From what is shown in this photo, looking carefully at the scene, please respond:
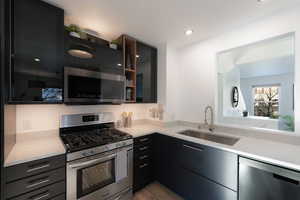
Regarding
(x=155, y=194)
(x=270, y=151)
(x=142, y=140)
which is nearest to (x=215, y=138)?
(x=270, y=151)

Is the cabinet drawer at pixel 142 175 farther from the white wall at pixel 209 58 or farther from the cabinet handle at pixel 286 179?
the cabinet handle at pixel 286 179

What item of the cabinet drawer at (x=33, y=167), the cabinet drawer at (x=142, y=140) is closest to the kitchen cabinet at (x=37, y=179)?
the cabinet drawer at (x=33, y=167)

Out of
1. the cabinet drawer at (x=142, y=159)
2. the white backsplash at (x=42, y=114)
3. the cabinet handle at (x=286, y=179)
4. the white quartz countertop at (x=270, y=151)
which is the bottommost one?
the cabinet drawer at (x=142, y=159)

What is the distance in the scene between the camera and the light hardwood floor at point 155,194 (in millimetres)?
1838

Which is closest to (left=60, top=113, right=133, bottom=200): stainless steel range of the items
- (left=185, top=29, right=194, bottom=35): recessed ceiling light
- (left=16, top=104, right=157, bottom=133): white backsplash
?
(left=16, top=104, right=157, bottom=133): white backsplash

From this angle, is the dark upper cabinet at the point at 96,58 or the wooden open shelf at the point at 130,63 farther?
the wooden open shelf at the point at 130,63

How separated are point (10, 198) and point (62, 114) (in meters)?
0.97

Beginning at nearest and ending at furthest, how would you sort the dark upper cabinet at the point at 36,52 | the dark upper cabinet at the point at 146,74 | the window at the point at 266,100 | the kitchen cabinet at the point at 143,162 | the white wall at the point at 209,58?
the dark upper cabinet at the point at 36,52
the white wall at the point at 209,58
the kitchen cabinet at the point at 143,162
the dark upper cabinet at the point at 146,74
the window at the point at 266,100

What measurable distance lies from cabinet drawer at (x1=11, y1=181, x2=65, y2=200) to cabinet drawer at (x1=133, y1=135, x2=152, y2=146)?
896 millimetres

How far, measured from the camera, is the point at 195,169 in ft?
5.32

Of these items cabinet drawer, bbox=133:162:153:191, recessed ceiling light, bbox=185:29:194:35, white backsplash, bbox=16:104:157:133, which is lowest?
cabinet drawer, bbox=133:162:153:191

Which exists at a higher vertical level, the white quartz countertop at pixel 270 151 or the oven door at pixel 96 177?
the white quartz countertop at pixel 270 151

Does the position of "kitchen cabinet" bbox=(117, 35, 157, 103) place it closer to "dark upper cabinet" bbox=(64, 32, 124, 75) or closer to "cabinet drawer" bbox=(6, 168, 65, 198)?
"dark upper cabinet" bbox=(64, 32, 124, 75)

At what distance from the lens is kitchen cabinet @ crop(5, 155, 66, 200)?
1026mm
